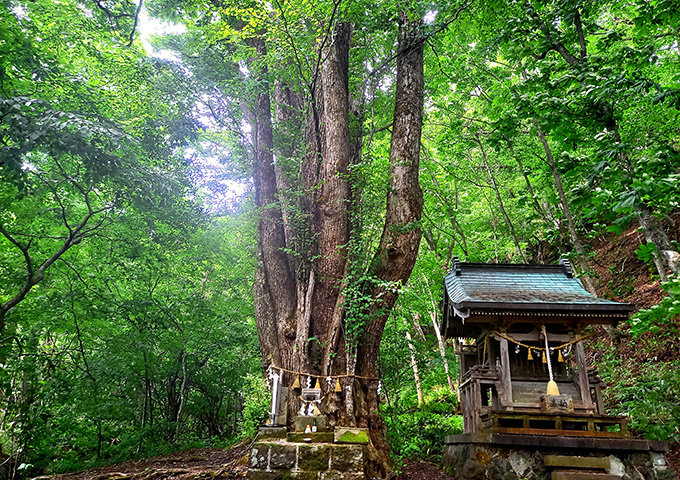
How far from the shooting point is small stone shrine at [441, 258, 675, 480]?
5.28m

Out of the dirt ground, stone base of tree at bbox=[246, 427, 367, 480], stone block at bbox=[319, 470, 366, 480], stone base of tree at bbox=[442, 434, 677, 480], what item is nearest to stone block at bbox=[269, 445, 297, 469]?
stone base of tree at bbox=[246, 427, 367, 480]

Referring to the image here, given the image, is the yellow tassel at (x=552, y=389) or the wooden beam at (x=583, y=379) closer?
the yellow tassel at (x=552, y=389)

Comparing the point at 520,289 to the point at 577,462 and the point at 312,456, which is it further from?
the point at 312,456

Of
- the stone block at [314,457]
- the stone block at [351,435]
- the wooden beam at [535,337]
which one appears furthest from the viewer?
the wooden beam at [535,337]

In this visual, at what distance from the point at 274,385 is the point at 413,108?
5.58 m

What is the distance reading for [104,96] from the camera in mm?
7730

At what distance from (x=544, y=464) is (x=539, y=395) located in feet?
3.47

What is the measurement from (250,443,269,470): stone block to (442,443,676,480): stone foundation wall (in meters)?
3.15

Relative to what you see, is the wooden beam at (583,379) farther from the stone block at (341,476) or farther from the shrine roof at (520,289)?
the stone block at (341,476)

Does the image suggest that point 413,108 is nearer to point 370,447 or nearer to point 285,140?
point 285,140

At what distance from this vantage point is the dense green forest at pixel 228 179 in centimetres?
554

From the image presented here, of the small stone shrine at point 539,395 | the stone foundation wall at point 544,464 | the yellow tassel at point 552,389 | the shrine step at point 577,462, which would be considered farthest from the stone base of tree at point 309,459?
the yellow tassel at point 552,389

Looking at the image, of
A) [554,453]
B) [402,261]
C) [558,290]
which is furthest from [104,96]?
[554,453]

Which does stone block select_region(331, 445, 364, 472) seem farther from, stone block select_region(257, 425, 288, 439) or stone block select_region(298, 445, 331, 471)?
stone block select_region(257, 425, 288, 439)
